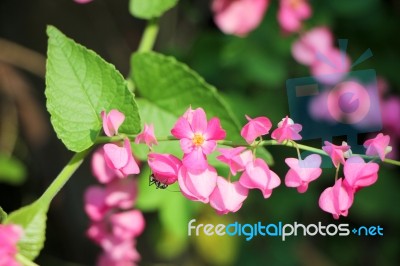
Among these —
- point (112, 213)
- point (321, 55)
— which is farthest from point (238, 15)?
point (112, 213)

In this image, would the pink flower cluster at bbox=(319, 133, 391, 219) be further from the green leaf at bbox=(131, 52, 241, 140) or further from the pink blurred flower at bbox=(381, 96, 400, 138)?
the pink blurred flower at bbox=(381, 96, 400, 138)

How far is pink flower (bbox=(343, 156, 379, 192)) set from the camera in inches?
25.2

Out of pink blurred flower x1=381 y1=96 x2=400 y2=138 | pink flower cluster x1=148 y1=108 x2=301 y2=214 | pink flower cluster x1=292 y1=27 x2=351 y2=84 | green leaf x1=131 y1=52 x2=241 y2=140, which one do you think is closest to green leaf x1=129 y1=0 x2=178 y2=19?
green leaf x1=131 y1=52 x2=241 y2=140

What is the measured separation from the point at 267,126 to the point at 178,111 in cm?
24

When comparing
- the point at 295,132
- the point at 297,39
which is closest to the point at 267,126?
the point at 295,132

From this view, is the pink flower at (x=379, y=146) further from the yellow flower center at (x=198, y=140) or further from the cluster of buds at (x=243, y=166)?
the yellow flower center at (x=198, y=140)

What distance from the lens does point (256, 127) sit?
0.63 m

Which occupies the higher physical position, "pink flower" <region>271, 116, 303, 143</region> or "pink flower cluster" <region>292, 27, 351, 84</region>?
"pink flower" <region>271, 116, 303, 143</region>

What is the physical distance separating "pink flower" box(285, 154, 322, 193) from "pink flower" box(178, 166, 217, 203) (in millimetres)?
68

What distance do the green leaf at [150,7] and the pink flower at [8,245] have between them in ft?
1.15

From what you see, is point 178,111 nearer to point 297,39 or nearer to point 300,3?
point 300,3

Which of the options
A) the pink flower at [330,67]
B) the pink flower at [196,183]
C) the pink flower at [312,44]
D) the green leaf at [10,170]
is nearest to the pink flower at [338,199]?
the pink flower at [196,183]

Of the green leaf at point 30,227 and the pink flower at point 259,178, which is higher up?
the pink flower at point 259,178

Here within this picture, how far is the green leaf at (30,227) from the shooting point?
0.65 metres
